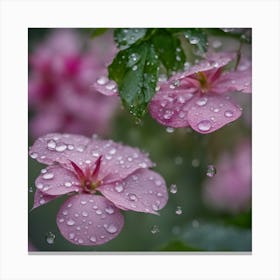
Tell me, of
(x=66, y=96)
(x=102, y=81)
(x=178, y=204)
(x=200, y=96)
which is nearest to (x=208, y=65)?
(x=200, y=96)

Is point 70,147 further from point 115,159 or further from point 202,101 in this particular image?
point 202,101

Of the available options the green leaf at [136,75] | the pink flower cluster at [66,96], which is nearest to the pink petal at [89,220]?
the green leaf at [136,75]

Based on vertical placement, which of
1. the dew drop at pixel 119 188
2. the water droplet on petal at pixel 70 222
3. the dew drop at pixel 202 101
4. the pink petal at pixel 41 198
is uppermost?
the dew drop at pixel 202 101

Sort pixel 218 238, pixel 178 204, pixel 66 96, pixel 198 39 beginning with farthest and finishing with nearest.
→ pixel 178 204
pixel 66 96
pixel 218 238
pixel 198 39

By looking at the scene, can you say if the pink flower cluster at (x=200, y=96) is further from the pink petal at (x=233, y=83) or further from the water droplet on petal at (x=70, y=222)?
the water droplet on petal at (x=70, y=222)

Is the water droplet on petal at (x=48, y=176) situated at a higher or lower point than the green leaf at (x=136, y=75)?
lower
